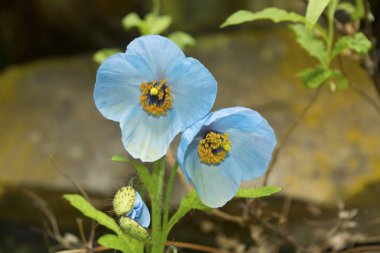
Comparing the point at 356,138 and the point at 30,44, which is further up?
the point at 30,44

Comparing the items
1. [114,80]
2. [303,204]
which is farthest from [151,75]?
[303,204]

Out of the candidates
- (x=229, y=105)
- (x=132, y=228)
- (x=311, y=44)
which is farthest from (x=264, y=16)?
(x=229, y=105)

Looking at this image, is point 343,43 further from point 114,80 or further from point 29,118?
point 29,118

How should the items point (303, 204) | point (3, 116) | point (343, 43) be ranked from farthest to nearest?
1. point (3, 116)
2. point (303, 204)
3. point (343, 43)

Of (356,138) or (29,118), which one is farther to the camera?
(29,118)

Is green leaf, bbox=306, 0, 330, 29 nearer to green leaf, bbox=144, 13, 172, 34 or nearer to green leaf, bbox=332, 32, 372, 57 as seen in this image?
green leaf, bbox=332, 32, 372, 57

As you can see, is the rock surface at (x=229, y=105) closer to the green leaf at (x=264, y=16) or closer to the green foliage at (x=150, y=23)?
the green foliage at (x=150, y=23)

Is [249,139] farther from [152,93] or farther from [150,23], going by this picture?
[150,23]
